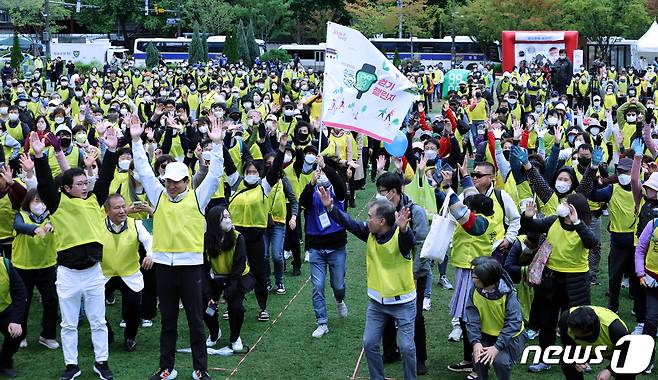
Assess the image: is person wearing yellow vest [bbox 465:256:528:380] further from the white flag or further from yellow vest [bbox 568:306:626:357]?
the white flag

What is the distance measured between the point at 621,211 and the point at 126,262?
5256mm

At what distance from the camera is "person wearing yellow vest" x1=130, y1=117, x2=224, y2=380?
767 centimetres

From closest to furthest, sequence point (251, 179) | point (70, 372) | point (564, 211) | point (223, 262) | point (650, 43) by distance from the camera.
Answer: point (564, 211), point (70, 372), point (223, 262), point (251, 179), point (650, 43)

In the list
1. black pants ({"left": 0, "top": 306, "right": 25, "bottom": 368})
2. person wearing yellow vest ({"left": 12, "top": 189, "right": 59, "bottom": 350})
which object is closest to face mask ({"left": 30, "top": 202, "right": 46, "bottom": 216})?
person wearing yellow vest ({"left": 12, "top": 189, "right": 59, "bottom": 350})

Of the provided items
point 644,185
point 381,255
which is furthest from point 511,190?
point 381,255

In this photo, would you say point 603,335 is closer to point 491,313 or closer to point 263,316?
point 491,313

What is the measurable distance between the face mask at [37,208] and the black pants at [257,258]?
2.12 meters

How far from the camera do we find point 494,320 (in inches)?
284

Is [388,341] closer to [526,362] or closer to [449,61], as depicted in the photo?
[526,362]

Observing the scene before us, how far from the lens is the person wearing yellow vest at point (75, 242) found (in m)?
7.76

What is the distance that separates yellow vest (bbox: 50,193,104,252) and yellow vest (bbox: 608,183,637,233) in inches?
218

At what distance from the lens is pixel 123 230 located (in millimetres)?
8906

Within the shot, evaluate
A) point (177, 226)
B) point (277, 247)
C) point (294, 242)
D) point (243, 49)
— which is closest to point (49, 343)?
point (177, 226)

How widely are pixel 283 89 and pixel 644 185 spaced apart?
21027 mm
